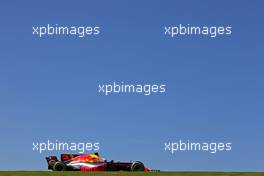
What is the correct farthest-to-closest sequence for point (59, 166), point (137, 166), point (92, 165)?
point (92, 165), point (59, 166), point (137, 166)

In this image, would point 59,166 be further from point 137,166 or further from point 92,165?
point 137,166

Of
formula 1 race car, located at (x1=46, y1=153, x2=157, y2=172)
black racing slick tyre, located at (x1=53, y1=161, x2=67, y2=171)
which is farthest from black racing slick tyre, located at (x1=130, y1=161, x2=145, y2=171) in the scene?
black racing slick tyre, located at (x1=53, y1=161, x2=67, y2=171)

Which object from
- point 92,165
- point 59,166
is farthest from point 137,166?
point 59,166

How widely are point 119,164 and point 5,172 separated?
1116cm

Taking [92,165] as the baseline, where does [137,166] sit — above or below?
below

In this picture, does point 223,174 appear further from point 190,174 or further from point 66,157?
point 66,157

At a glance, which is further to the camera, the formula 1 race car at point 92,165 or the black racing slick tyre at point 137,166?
the formula 1 race car at point 92,165

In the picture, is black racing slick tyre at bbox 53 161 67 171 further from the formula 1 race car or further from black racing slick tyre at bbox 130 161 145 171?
black racing slick tyre at bbox 130 161 145 171

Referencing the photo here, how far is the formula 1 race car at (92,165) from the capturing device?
4484cm

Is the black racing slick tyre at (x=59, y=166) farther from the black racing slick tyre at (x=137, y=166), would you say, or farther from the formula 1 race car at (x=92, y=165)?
the black racing slick tyre at (x=137, y=166)

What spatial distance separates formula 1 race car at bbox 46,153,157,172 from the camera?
4484 cm

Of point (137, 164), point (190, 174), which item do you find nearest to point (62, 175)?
point (190, 174)

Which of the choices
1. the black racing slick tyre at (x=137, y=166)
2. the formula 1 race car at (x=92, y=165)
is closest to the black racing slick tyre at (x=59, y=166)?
the formula 1 race car at (x=92, y=165)

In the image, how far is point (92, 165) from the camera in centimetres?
4578
